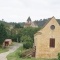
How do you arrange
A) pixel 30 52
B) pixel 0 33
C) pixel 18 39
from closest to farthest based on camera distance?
pixel 30 52, pixel 0 33, pixel 18 39

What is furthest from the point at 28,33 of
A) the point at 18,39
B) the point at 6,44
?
the point at 18,39

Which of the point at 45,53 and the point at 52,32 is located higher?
the point at 52,32

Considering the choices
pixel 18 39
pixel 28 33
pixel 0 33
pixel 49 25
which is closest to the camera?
pixel 49 25

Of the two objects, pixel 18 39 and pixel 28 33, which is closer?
pixel 28 33

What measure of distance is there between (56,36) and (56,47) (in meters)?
1.79

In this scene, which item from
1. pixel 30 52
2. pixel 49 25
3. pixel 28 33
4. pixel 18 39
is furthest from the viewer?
pixel 18 39

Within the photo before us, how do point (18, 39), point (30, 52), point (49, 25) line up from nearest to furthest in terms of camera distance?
1. point (49, 25)
2. point (30, 52)
3. point (18, 39)

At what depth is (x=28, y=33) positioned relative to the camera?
87.2 m

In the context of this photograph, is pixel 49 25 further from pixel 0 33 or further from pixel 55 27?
pixel 0 33

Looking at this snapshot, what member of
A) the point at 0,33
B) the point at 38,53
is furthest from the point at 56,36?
the point at 0,33

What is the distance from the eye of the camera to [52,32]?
43.9 metres

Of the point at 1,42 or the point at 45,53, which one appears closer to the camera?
the point at 45,53

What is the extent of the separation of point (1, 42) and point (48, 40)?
39678mm

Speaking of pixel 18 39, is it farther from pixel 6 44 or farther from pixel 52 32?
pixel 52 32
